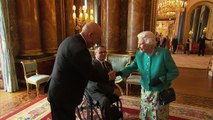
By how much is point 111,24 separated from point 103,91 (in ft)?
Answer: 9.62

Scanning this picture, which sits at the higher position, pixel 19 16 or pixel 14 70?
pixel 19 16

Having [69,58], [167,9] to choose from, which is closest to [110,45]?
[69,58]

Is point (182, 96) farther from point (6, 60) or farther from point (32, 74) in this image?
point (6, 60)

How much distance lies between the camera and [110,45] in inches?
193

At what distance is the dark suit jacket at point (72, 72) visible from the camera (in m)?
1.46

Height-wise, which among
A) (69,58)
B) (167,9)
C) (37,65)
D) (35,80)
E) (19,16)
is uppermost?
(167,9)

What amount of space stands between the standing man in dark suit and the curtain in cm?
314

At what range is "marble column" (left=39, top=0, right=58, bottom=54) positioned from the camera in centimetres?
495

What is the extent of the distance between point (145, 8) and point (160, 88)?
3.33 meters

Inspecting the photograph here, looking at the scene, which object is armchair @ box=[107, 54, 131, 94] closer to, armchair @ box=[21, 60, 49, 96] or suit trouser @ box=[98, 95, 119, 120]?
armchair @ box=[21, 60, 49, 96]

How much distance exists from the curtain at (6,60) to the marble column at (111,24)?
280cm

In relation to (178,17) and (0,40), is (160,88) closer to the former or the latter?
(0,40)

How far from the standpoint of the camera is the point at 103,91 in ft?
7.78

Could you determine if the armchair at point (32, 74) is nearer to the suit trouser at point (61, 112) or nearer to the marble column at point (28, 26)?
the marble column at point (28, 26)
